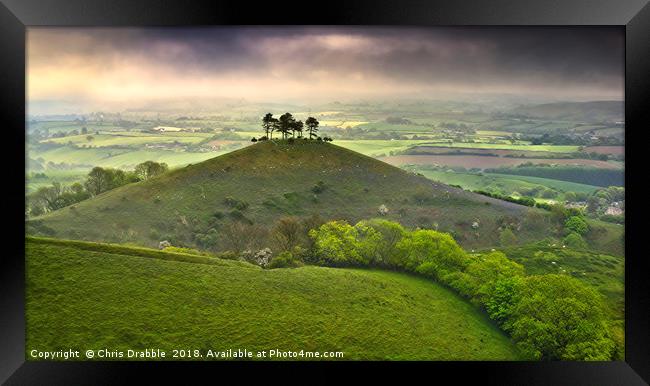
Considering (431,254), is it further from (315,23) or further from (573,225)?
(315,23)

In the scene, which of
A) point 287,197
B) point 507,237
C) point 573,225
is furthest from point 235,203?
point 573,225

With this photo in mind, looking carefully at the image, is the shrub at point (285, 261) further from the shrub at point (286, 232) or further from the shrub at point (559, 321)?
the shrub at point (559, 321)

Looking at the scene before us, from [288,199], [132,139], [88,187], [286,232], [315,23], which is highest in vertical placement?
[315,23]

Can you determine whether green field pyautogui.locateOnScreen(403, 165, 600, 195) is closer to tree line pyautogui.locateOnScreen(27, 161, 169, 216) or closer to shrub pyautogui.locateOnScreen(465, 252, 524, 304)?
shrub pyautogui.locateOnScreen(465, 252, 524, 304)

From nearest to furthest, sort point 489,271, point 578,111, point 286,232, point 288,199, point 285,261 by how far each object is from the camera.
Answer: point 578,111, point 285,261, point 489,271, point 286,232, point 288,199

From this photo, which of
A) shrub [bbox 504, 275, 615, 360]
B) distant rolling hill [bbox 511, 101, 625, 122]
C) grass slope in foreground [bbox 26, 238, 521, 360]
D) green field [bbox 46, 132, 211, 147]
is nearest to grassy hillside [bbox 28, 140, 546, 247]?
green field [bbox 46, 132, 211, 147]

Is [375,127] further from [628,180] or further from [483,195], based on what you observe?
[628,180]

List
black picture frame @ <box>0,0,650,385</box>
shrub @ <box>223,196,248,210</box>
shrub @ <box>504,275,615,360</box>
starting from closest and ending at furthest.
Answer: black picture frame @ <box>0,0,650,385</box>, shrub @ <box>504,275,615,360</box>, shrub @ <box>223,196,248,210</box>
